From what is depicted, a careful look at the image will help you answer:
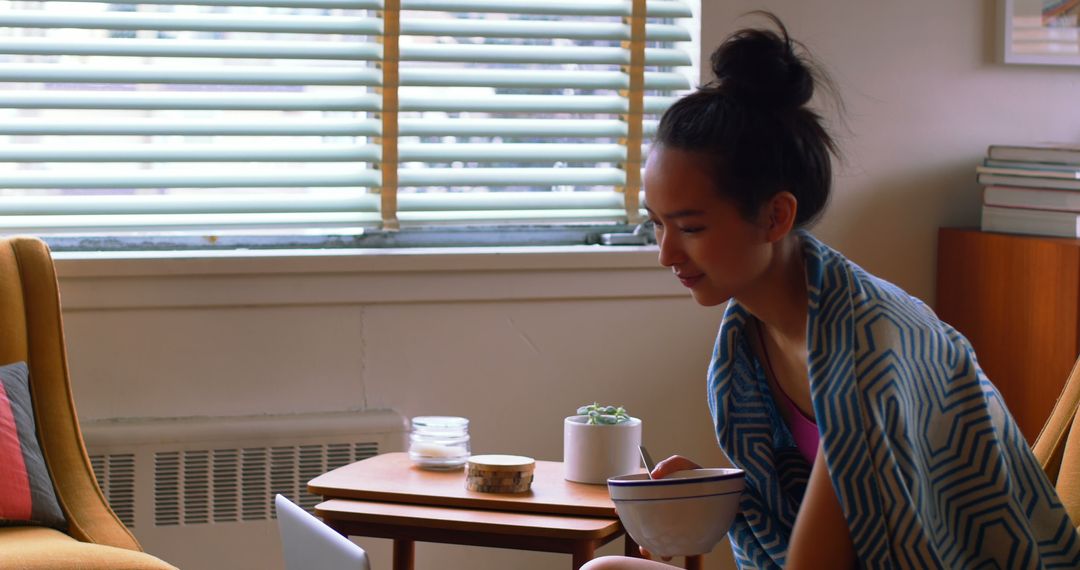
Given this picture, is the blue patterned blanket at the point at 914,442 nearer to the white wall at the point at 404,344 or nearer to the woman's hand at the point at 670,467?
the woman's hand at the point at 670,467

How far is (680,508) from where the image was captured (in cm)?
138

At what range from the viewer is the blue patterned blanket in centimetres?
117

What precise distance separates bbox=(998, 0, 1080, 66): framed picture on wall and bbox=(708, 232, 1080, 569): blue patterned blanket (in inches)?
60.3

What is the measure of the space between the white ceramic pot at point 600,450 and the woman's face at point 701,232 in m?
0.60

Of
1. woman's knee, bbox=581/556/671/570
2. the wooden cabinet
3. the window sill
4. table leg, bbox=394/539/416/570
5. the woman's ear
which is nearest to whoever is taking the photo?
the woman's ear

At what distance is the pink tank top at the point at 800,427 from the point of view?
1.42 meters

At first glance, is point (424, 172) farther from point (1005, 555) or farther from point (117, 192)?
→ point (1005, 555)

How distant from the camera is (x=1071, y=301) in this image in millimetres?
2180

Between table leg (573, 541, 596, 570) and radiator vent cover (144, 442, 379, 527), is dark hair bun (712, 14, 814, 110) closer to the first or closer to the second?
table leg (573, 541, 596, 570)

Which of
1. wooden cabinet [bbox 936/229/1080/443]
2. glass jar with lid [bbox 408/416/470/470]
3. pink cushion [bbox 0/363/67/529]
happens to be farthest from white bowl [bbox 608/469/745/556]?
wooden cabinet [bbox 936/229/1080/443]

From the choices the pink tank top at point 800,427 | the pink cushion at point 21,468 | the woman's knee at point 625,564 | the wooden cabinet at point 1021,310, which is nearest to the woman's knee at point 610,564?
the woman's knee at point 625,564


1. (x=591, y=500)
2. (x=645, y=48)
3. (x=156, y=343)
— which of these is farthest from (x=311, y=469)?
(x=645, y=48)

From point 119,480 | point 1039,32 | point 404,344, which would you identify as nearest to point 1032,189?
point 1039,32

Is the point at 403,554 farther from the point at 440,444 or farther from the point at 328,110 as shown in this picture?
the point at 328,110
